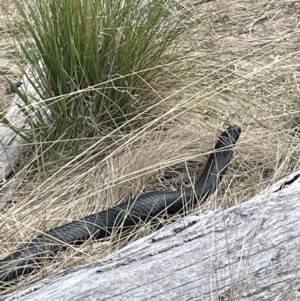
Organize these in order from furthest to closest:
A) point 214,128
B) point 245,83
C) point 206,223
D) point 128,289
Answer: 1. point 245,83
2. point 214,128
3. point 206,223
4. point 128,289

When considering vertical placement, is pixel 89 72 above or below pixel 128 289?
above

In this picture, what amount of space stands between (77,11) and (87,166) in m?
0.54

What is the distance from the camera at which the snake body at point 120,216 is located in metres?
1.76

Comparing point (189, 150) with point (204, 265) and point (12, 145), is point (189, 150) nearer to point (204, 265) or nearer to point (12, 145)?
point (12, 145)

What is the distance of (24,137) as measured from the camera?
7.18 feet

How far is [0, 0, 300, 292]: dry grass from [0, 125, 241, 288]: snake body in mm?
41

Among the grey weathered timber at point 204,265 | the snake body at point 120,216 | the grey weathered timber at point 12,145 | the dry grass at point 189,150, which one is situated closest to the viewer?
the grey weathered timber at point 204,265

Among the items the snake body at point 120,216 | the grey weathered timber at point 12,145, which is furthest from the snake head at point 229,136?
the grey weathered timber at point 12,145

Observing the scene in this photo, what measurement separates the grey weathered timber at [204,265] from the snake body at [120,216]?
0.34 m

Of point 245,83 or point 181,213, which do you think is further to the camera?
point 245,83

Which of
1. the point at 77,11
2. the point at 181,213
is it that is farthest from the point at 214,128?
the point at 77,11

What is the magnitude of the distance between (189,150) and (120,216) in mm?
416

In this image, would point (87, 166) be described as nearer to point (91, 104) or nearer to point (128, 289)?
point (91, 104)

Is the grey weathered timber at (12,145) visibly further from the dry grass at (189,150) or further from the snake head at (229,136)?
the snake head at (229,136)
